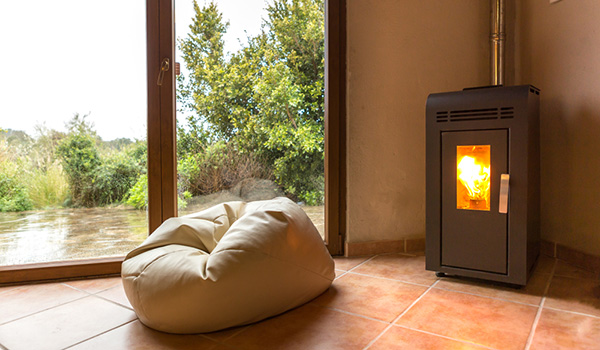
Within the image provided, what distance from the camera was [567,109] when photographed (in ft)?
7.49

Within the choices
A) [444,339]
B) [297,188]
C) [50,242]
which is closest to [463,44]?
[297,188]

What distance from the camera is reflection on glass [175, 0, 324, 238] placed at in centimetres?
226

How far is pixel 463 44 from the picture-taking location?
2619 mm

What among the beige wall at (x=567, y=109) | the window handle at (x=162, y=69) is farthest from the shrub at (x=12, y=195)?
the beige wall at (x=567, y=109)

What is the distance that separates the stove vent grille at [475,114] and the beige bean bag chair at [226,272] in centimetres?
84

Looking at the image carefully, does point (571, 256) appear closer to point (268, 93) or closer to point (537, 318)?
point (537, 318)

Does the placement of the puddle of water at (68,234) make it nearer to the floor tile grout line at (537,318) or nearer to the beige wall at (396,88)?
the beige wall at (396,88)

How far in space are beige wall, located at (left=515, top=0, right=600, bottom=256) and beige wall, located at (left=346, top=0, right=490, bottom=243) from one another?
353 millimetres

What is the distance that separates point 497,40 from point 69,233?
2594 mm

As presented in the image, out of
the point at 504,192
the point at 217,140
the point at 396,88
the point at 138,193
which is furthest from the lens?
the point at 396,88

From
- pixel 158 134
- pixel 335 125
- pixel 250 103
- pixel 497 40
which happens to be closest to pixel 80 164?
pixel 158 134

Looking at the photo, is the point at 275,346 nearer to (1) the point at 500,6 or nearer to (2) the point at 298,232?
(2) the point at 298,232

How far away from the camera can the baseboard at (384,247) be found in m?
2.51

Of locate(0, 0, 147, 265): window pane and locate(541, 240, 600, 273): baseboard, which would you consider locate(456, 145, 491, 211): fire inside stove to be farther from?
locate(0, 0, 147, 265): window pane
